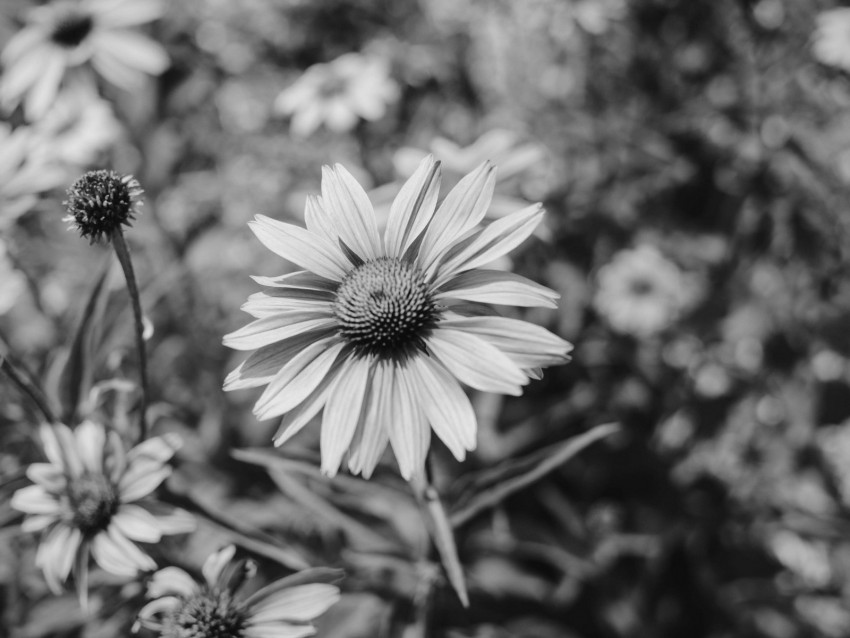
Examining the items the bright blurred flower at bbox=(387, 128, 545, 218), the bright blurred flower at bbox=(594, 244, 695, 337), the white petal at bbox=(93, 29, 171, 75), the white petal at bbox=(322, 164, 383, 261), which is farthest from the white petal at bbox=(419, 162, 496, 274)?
the bright blurred flower at bbox=(594, 244, 695, 337)

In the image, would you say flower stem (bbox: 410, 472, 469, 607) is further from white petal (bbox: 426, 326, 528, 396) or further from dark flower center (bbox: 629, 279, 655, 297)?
dark flower center (bbox: 629, 279, 655, 297)

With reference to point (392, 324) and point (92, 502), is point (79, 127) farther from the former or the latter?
point (392, 324)

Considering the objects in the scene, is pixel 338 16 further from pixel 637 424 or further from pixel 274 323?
pixel 274 323

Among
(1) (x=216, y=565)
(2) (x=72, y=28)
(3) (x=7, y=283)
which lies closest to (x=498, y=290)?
(1) (x=216, y=565)

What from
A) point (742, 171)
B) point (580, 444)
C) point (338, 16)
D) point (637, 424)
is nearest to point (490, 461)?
point (637, 424)

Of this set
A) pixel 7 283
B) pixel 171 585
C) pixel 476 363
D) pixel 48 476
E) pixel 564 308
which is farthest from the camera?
pixel 564 308

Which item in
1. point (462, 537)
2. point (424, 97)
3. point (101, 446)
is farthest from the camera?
point (424, 97)
